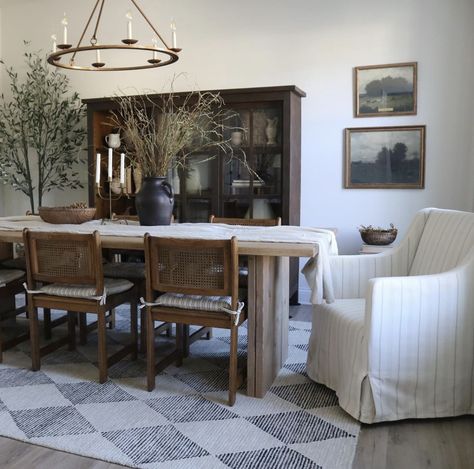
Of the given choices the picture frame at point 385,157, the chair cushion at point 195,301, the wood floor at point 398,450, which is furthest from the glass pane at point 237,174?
the wood floor at point 398,450

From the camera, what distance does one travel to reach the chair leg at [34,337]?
273 centimetres

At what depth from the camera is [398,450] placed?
2002 mm

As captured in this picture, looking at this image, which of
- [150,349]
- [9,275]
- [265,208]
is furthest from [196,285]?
[265,208]

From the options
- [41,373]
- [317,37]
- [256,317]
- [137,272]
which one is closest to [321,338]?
[256,317]

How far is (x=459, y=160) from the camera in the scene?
3910 millimetres

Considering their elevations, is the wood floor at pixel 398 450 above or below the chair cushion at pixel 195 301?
below

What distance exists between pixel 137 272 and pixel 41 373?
0.75 metres

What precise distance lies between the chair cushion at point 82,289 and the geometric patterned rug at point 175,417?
441mm

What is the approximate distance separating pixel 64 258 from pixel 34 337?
0.49m

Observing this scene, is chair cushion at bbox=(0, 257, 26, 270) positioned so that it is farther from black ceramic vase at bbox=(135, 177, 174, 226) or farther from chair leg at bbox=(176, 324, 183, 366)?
chair leg at bbox=(176, 324, 183, 366)

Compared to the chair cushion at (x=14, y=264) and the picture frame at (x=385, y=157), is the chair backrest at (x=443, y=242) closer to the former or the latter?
the picture frame at (x=385, y=157)

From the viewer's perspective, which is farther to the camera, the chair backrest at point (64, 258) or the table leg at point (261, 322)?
the chair backrest at point (64, 258)

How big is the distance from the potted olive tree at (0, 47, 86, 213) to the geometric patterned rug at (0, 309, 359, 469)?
8.34ft

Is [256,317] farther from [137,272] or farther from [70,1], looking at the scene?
[70,1]
